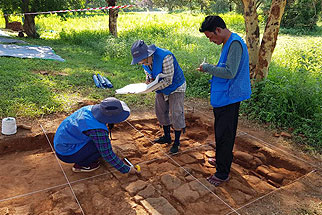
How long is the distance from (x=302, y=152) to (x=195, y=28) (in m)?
11.4

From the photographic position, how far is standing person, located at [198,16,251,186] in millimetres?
2359

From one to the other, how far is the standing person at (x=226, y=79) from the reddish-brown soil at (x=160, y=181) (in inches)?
18.4

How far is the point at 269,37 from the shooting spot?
189 inches

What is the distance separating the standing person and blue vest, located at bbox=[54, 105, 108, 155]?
3.80 feet

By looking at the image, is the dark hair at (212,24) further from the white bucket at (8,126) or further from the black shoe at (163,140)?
the white bucket at (8,126)

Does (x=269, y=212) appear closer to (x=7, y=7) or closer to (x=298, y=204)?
(x=298, y=204)

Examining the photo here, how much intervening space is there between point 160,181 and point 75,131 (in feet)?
3.53

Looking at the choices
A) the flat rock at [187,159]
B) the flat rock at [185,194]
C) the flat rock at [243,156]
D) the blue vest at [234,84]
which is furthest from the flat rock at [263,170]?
the blue vest at [234,84]

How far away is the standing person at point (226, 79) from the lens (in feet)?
7.74

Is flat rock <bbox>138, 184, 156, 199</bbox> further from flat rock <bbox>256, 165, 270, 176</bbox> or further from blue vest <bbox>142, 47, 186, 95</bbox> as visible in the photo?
flat rock <bbox>256, 165, 270, 176</bbox>

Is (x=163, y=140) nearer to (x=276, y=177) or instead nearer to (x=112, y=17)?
(x=276, y=177)

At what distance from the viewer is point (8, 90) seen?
15.9 ft

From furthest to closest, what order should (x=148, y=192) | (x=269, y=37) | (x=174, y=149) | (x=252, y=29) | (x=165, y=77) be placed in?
(x=252, y=29) → (x=269, y=37) → (x=174, y=149) → (x=165, y=77) → (x=148, y=192)

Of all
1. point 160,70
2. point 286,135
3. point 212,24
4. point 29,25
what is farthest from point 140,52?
point 29,25
